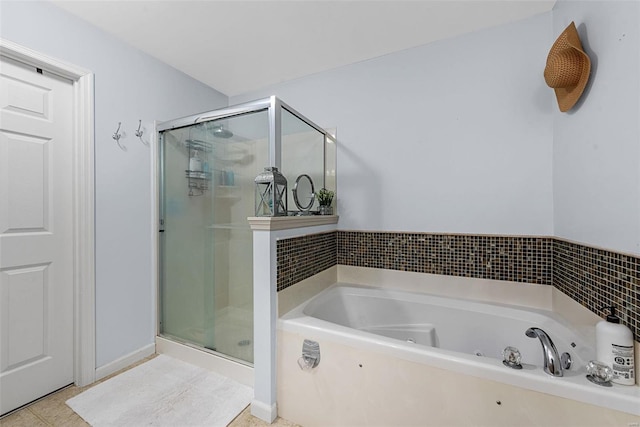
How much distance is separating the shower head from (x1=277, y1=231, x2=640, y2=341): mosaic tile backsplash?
901mm

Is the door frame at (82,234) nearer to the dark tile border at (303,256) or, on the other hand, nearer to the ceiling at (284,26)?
the ceiling at (284,26)

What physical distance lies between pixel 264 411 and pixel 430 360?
3.02 ft

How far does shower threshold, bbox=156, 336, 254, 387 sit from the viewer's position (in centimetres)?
170

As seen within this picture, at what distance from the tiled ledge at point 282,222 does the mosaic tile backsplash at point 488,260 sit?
0.09m

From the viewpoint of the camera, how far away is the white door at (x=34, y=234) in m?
1.43

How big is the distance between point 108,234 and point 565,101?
9.40ft

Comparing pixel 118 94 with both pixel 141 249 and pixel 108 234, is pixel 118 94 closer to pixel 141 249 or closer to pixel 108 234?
pixel 108 234

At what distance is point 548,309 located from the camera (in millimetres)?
1625

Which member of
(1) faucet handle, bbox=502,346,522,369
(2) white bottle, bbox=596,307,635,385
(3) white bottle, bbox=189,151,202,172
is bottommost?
(1) faucet handle, bbox=502,346,522,369

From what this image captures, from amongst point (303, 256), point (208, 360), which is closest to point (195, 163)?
point (303, 256)

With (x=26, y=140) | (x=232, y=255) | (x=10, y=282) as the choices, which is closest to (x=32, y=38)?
(x=26, y=140)

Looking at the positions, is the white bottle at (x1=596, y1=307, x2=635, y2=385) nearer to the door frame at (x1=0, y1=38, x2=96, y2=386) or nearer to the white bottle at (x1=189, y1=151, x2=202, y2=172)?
the white bottle at (x1=189, y1=151, x2=202, y2=172)

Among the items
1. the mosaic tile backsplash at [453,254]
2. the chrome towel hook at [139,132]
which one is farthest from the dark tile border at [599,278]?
the chrome towel hook at [139,132]

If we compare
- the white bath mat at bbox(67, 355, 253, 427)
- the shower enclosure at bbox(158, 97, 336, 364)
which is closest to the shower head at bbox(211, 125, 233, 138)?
the shower enclosure at bbox(158, 97, 336, 364)
